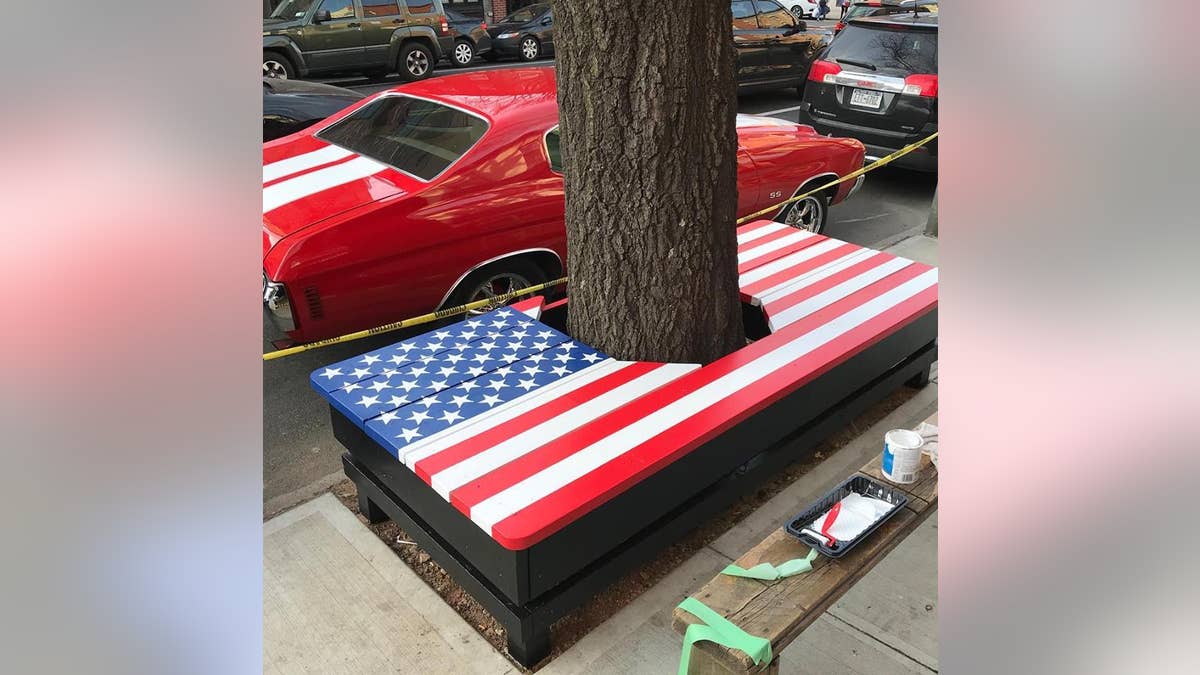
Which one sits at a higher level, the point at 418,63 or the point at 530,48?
the point at 530,48

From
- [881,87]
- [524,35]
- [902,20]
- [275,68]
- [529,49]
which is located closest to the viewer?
[881,87]

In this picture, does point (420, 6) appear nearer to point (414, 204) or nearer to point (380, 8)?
point (380, 8)

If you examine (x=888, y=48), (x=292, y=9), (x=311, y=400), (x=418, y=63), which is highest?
(x=292, y=9)

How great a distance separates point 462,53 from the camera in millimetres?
17250

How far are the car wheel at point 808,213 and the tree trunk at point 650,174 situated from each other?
3.04 m

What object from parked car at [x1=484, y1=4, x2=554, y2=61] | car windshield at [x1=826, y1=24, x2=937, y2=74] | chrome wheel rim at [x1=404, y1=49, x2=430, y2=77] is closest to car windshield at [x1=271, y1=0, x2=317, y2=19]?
chrome wheel rim at [x1=404, y1=49, x2=430, y2=77]

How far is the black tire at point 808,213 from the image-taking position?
7.03m

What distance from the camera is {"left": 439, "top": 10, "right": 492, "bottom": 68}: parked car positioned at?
674 inches

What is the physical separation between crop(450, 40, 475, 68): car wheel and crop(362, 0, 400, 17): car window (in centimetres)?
203

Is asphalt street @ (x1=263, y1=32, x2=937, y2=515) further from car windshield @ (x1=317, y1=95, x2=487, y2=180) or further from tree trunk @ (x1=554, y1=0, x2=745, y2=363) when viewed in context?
tree trunk @ (x1=554, y1=0, x2=745, y2=363)

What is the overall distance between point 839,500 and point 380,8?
A: 561 inches

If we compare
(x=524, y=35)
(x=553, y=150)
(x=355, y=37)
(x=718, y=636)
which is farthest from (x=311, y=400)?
(x=524, y=35)

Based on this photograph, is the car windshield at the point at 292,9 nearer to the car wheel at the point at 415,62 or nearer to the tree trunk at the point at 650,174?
the car wheel at the point at 415,62
